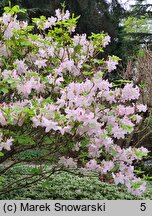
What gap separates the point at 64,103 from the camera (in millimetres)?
3096

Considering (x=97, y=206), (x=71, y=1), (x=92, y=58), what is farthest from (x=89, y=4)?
(x=97, y=206)

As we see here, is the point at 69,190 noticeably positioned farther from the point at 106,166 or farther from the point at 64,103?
the point at 64,103

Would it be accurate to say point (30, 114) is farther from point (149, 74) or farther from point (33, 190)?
point (149, 74)

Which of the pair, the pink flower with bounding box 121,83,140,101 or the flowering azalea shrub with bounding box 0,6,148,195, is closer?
the flowering azalea shrub with bounding box 0,6,148,195

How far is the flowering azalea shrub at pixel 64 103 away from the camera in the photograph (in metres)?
2.96

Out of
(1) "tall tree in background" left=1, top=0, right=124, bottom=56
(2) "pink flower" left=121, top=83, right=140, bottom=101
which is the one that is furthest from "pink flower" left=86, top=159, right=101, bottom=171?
(1) "tall tree in background" left=1, top=0, right=124, bottom=56

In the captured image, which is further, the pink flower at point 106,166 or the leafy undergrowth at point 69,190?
the leafy undergrowth at point 69,190

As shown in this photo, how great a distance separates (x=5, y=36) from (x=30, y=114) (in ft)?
3.48

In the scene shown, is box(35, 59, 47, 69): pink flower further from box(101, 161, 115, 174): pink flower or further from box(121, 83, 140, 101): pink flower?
box(101, 161, 115, 174): pink flower

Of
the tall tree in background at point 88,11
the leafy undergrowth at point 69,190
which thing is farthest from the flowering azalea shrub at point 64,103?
the tall tree in background at point 88,11

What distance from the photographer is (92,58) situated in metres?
4.18

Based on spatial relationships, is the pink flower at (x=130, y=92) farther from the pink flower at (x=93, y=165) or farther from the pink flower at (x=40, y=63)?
the pink flower at (x=40, y=63)

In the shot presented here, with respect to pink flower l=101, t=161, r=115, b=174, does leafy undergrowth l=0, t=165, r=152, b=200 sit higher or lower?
higher

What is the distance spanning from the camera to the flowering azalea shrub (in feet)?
9.72
